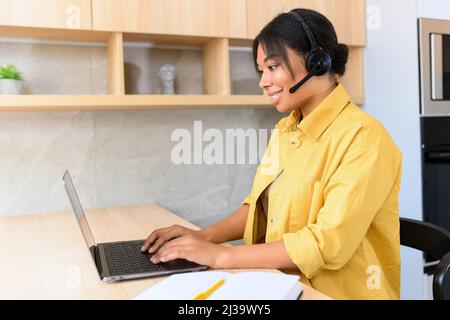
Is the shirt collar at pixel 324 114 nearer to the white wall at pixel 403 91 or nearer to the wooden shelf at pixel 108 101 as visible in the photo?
the wooden shelf at pixel 108 101

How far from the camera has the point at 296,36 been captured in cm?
111

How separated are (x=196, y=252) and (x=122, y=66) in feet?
3.30

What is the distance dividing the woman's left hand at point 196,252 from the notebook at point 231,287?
0.10 metres

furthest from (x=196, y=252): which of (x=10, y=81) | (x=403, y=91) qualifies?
(x=403, y=91)

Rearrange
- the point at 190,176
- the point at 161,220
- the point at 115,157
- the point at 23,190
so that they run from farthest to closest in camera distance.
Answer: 1. the point at 190,176
2. the point at 115,157
3. the point at 23,190
4. the point at 161,220

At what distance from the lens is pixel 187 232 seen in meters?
1.19

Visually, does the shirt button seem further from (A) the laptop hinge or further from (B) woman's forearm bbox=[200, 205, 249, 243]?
(A) the laptop hinge

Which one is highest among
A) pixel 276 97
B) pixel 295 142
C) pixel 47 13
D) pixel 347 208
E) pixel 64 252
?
pixel 47 13

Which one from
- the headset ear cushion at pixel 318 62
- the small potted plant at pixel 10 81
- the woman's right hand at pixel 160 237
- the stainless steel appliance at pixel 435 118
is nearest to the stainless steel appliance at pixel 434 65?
the stainless steel appliance at pixel 435 118

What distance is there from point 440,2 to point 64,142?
64.6 inches

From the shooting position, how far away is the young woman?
944 mm

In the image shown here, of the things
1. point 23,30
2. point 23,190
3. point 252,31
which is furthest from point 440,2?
point 23,190

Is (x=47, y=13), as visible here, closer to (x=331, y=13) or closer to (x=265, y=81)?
(x=265, y=81)

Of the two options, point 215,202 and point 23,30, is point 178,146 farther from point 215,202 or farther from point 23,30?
point 23,30
